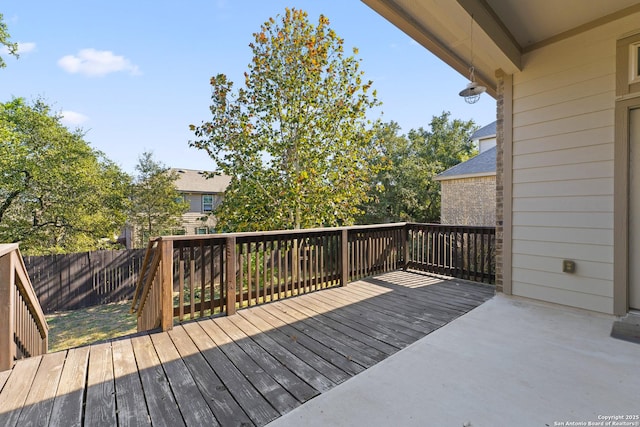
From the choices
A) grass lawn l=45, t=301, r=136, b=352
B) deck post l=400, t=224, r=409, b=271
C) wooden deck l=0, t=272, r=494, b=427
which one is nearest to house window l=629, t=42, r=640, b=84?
wooden deck l=0, t=272, r=494, b=427

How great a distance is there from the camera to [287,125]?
22.8ft

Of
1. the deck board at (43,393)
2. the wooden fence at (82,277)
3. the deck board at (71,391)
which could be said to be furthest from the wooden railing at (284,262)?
the wooden fence at (82,277)

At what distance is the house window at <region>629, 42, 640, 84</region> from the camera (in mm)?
2816

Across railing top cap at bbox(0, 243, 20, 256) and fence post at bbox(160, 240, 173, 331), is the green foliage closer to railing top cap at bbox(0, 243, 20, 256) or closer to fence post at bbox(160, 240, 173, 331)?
fence post at bbox(160, 240, 173, 331)

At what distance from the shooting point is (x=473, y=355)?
229cm

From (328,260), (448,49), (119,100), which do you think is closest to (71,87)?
(119,100)

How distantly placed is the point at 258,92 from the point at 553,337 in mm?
7123

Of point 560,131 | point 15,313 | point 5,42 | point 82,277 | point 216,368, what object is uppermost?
point 5,42

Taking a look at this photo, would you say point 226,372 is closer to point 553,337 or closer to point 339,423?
point 339,423

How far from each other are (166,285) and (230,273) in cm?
68

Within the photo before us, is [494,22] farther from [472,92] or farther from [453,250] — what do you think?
[453,250]

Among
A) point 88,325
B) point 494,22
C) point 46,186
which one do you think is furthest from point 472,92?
point 46,186

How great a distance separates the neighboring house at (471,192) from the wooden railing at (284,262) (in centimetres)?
639

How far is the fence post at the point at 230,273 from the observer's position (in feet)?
Answer: 10.7
